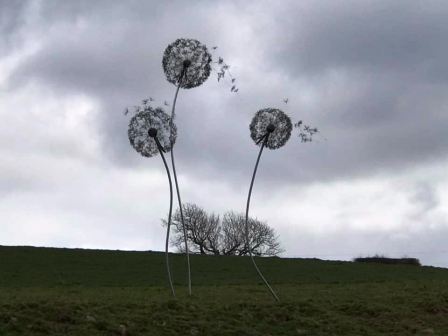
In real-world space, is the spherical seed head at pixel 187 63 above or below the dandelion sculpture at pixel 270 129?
above

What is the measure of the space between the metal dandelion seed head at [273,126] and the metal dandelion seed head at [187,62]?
1.81 meters

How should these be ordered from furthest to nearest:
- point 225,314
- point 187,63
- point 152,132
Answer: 1. point 187,63
2. point 152,132
3. point 225,314

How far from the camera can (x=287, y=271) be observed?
43.2 meters

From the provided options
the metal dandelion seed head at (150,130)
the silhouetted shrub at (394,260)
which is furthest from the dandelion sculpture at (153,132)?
the silhouetted shrub at (394,260)

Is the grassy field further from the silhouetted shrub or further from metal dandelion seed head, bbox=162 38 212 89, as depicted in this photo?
the silhouetted shrub

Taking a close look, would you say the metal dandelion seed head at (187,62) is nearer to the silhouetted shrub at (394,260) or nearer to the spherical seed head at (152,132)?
the spherical seed head at (152,132)

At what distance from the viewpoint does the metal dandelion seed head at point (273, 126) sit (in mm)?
20109

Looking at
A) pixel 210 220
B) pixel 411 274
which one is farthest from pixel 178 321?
pixel 210 220

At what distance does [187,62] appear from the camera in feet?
65.0

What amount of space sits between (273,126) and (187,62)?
110 inches

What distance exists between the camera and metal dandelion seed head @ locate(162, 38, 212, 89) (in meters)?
19.8

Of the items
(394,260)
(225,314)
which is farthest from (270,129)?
(394,260)

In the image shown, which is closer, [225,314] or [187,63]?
[225,314]

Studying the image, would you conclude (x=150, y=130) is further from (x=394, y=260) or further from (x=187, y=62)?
(x=394, y=260)
